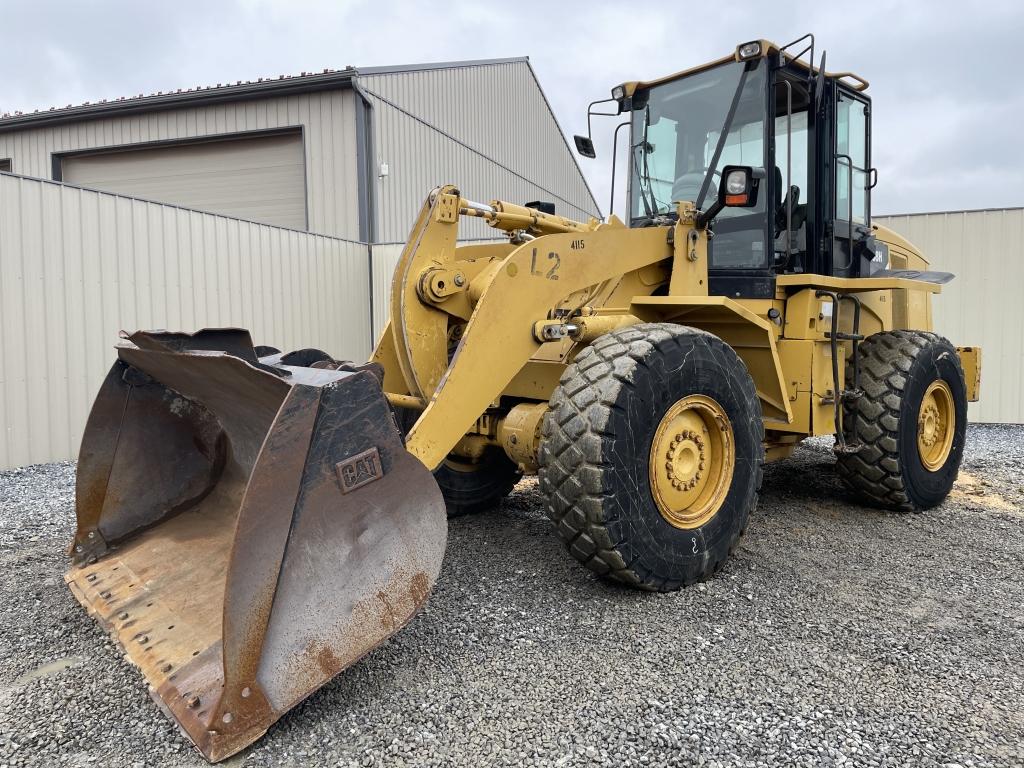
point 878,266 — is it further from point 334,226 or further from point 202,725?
point 334,226

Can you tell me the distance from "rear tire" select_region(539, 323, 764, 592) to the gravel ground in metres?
0.26

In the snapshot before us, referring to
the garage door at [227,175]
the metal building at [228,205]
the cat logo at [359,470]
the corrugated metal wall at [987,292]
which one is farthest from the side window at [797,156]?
the garage door at [227,175]

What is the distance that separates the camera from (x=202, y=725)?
1.97 meters

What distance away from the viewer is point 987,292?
30.1ft

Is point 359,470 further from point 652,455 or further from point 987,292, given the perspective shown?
point 987,292

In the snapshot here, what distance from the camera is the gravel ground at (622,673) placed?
82.0 inches

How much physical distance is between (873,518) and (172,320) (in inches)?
271

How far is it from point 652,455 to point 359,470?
1388 mm


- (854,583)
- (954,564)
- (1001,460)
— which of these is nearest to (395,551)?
(854,583)

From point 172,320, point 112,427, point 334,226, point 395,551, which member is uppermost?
point 334,226

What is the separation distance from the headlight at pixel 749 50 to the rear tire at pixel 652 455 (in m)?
1.82

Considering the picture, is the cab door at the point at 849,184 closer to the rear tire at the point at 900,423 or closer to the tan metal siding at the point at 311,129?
the rear tire at the point at 900,423

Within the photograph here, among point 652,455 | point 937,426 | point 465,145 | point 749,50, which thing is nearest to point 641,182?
point 749,50

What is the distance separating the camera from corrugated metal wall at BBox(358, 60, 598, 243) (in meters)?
12.1
